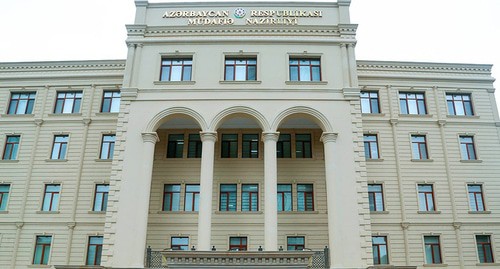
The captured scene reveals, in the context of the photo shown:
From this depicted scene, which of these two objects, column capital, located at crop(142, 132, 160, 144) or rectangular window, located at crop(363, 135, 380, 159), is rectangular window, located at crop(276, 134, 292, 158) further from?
column capital, located at crop(142, 132, 160, 144)

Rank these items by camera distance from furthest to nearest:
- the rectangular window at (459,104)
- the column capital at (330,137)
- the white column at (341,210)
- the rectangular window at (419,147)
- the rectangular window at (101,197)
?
1. the rectangular window at (459,104)
2. the rectangular window at (419,147)
3. the rectangular window at (101,197)
4. the column capital at (330,137)
5. the white column at (341,210)

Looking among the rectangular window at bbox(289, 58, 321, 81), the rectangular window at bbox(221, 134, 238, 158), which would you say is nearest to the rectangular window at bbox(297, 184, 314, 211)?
the rectangular window at bbox(221, 134, 238, 158)

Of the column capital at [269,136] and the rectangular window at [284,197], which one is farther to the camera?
the rectangular window at [284,197]

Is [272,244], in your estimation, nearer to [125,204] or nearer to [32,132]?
[125,204]

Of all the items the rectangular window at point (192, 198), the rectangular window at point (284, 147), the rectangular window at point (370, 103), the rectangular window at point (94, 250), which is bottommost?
the rectangular window at point (94, 250)

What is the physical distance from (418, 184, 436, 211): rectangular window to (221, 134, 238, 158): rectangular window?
10819 mm

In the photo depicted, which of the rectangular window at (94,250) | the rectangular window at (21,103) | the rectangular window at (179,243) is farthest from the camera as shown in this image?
the rectangular window at (21,103)

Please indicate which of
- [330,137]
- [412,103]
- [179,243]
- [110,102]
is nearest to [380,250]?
[330,137]

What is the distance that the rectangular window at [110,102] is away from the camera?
28156mm

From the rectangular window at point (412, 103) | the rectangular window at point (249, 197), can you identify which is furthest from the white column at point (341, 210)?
the rectangular window at point (412, 103)

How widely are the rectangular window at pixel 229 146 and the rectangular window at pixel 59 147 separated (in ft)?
31.4

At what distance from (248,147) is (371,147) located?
730 centimetres

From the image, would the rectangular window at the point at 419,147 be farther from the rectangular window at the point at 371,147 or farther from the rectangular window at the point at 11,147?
the rectangular window at the point at 11,147

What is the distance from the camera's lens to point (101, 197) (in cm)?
2648
